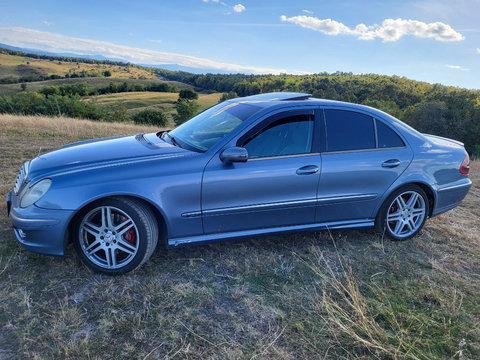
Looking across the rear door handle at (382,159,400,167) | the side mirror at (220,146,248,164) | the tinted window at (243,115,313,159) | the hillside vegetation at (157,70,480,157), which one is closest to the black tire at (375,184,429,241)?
the rear door handle at (382,159,400,167)

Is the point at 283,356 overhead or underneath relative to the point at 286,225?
underneath

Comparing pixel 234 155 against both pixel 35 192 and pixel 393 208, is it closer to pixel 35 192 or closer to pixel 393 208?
pixel 35 192

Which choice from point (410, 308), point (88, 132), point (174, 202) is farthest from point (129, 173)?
point (88, 132)

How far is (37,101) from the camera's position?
2395 centimetres

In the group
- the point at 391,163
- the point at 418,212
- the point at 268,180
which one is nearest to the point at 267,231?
the point at 268,180

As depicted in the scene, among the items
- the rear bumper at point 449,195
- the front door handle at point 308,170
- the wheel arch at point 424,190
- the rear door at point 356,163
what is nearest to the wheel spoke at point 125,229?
the front door handle at point 308,170

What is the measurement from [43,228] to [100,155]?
823 mm

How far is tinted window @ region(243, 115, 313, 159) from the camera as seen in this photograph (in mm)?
3240

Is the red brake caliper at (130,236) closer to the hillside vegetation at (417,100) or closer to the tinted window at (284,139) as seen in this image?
the tinted window at (284,139)

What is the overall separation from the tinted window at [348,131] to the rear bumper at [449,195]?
1.11 metres

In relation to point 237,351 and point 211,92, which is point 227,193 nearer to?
point 237,351

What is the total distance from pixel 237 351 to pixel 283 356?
0.29m

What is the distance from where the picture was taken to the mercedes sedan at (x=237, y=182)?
2826mm

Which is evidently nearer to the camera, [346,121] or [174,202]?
[174,202]
